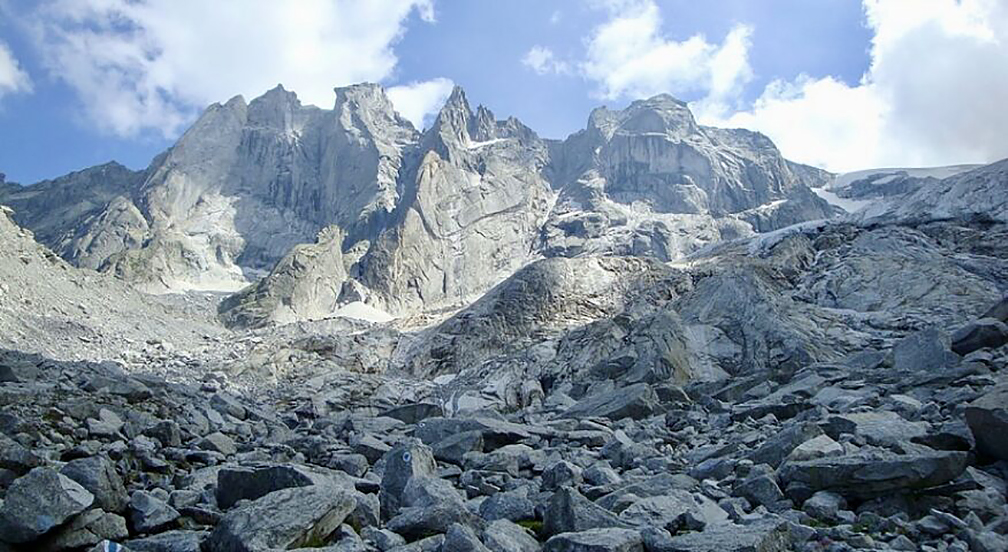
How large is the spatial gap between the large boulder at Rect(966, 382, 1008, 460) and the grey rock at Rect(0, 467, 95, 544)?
28.6 ft

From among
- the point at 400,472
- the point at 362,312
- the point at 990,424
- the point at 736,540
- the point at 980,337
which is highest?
the point at 362,312

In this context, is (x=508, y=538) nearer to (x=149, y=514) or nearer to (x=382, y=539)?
(x=382, y=539)

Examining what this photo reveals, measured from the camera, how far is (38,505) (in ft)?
19.3

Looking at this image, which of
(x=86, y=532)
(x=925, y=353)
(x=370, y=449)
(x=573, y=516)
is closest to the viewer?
(x=86, y=532)

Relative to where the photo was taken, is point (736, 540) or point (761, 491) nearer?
point (736, 540)

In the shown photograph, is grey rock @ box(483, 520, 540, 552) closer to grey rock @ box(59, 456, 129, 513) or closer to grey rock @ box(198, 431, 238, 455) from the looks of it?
grey rock @ box(59, 456, 129, 513)

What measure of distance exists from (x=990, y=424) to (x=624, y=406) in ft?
29.5

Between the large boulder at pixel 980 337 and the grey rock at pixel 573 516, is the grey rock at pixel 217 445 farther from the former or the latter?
the large boulder at pixel 980 337

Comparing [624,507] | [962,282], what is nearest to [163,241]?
[962,282]

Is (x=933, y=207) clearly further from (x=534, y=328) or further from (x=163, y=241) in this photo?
(x=163, y=241)

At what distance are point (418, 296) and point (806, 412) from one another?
14934cm

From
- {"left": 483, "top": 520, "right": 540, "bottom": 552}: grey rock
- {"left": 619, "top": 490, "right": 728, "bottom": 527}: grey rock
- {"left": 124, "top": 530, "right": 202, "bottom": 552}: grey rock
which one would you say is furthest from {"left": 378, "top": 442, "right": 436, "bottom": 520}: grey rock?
{"left": 619, "top": 490, "right": 728, "bottom": 527}: grey rock

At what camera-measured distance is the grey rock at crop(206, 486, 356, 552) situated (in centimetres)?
553

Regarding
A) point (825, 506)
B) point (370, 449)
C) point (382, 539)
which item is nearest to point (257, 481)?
point (382, 539)
